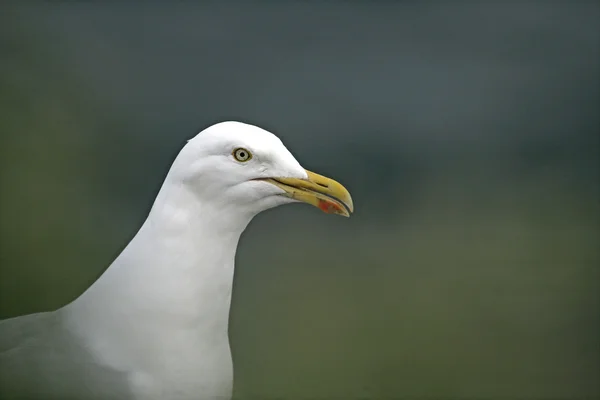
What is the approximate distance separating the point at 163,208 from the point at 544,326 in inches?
46.4

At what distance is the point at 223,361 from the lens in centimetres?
153

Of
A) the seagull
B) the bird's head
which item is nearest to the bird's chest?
the seagull

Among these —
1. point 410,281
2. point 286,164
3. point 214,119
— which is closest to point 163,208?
point 286,164

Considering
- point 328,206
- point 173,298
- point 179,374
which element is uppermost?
point 328,206

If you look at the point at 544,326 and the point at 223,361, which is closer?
the point at 223,361

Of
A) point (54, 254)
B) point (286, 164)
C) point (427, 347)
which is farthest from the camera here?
point (427, 347)

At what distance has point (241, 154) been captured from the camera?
1426 mm

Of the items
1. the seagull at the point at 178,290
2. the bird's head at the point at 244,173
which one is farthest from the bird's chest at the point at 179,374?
the bird's head at the point at 244,173

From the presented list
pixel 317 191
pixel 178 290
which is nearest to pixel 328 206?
pixel 317 191

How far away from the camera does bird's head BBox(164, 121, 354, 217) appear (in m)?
1.41

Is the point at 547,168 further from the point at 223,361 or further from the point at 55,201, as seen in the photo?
the point at 55,201

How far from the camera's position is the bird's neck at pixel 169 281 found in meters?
1.45

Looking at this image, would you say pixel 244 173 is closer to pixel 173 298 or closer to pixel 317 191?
pixel 317 191

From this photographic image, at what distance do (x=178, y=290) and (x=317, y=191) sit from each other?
309 mm
